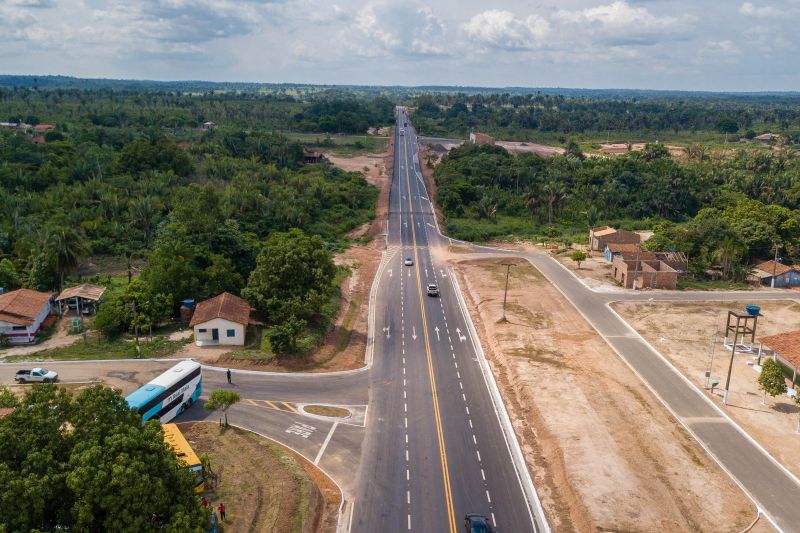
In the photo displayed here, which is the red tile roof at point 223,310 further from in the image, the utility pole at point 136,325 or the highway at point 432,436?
the highway at point 432,436

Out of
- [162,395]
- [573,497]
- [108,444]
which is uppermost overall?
[108,444]

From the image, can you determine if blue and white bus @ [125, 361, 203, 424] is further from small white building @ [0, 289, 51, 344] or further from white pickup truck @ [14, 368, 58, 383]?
small white building @ [0, 289, 51, 344]

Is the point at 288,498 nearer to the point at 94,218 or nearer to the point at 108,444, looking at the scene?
the point at 108,444

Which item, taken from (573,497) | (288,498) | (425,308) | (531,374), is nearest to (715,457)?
(573,497)

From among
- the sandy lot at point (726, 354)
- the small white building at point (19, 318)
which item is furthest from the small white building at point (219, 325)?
the sandy lot at point (726, 354)

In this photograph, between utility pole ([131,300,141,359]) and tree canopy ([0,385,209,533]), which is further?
utility pole ([131,300,141,359])

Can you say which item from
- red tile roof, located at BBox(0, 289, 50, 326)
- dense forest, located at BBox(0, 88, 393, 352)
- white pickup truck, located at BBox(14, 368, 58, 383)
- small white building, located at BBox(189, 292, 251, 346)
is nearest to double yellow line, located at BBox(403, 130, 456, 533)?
dense forest, located at BBox(0, 88, 393, 352)
